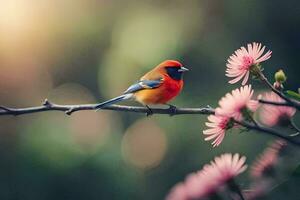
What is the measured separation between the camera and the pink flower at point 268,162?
0.88 meters

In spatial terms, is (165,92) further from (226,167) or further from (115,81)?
(115,81)

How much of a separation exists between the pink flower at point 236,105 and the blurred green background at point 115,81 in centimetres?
447

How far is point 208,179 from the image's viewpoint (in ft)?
2.75

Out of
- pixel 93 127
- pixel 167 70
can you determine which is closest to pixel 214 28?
A: pixel 93 127

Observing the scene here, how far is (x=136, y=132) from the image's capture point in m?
7.10

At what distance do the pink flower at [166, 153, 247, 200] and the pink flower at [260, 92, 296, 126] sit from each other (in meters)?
0.12

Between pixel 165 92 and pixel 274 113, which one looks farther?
pixel 165 92

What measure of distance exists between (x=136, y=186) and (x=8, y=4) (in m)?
2.06

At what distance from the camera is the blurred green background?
6.06m

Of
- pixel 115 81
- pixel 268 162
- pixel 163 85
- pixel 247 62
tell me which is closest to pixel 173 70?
pixel 163 85

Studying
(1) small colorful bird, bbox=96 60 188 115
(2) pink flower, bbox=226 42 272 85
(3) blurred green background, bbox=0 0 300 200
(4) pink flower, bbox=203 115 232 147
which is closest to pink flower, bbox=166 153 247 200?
(4) pink flower, bbox=203 115 232 147

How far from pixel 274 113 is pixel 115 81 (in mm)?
5748

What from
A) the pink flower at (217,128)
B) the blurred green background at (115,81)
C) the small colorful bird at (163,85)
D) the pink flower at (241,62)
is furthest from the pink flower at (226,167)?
the blurred green background at (115,81)

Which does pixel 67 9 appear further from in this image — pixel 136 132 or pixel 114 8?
pixel 136 132
